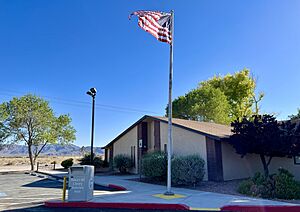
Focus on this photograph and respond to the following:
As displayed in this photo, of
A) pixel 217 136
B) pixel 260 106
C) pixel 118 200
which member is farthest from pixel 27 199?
pixel 260 106

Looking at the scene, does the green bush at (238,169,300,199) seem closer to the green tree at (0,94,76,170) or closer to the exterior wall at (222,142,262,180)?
the exterior wall at (222,142,262,180)

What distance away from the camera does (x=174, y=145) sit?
17.9 m

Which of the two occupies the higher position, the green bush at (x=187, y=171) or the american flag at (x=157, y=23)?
the american flag at (x=157, y=23)

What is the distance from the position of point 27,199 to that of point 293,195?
34.1 feet

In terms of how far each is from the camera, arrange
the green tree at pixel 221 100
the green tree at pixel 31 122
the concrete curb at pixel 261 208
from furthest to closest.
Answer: the green tree at pixel 221 100 < the green tree at pixel 31 122 < the concrete curb at pixel 261 208

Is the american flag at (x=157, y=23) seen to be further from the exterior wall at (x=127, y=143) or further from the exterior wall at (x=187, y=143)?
the exterior wall at (x=127, y=143)

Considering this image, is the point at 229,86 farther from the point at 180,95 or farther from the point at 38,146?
the point at 38,146

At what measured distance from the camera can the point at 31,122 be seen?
2758cm

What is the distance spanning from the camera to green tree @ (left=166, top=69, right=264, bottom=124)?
→ 34.4 meters

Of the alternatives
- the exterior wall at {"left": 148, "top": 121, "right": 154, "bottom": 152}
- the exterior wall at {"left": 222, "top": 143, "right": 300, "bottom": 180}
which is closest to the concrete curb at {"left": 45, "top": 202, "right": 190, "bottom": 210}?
the exterior wall at {"left": 222, "top": 143, "right": 300, "bottom": 180}

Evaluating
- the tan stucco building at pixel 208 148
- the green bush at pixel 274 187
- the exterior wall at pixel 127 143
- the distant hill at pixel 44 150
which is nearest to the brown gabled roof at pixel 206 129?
the tan stucco building at pixel 208 148

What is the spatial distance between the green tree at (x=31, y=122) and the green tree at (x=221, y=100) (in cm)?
1733

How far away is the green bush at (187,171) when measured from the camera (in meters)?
12.9

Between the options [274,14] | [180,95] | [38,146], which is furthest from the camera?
[180,95]
